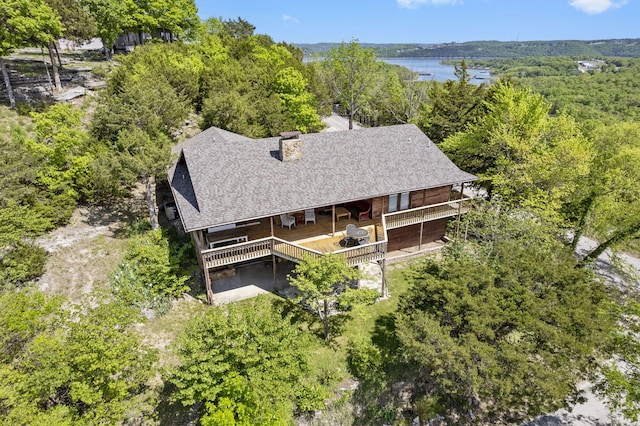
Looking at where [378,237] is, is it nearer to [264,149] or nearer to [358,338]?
[358,338]

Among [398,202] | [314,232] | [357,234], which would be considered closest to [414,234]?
[398,202]

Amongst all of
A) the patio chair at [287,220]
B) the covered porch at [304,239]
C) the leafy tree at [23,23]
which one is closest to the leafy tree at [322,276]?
the covered porch at [304,239]

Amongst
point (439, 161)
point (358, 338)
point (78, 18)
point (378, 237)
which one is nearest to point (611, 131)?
point (439, 161)

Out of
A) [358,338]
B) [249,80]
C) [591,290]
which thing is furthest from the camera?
[249,80]

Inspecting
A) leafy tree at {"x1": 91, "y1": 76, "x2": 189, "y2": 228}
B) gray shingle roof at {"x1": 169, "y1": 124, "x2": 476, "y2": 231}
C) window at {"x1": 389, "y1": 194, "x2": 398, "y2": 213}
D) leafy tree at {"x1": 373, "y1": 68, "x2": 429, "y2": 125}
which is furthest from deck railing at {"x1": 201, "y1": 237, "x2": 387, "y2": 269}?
leafy tree at {"x1": 373, "y1": 68, "x2": 429, "y2": 125}

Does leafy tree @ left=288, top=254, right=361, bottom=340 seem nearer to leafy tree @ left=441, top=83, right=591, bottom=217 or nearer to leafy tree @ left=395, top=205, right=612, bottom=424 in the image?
leafy tree @ left=395, top=205, right=612, bottom=424

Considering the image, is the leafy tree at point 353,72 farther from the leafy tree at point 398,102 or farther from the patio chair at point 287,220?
the patio chair at point 287,220

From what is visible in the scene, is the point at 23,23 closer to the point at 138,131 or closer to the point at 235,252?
the point at 138,131
